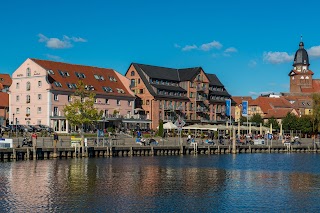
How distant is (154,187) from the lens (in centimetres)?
4209

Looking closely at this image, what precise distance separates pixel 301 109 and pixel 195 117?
164ft

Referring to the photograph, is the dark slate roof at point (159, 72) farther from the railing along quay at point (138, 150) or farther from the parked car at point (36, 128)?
the railing along quay at point (138, 150)

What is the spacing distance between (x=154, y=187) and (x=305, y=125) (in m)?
90.8

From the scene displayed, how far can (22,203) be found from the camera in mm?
34188

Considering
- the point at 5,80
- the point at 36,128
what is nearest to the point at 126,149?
the point at 36,128

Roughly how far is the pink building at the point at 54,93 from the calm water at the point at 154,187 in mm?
38612

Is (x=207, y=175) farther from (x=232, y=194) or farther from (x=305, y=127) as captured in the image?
(x=305, y=127)

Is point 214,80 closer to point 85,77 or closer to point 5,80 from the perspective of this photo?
point 85,77

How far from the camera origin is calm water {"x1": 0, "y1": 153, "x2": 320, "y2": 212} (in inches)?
1339

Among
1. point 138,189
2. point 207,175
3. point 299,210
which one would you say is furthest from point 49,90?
point 299,210

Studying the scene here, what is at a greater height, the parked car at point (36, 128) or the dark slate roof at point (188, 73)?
the dark slate roof at point (188, 73)

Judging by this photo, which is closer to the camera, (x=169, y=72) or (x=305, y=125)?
(x=305, y=125)

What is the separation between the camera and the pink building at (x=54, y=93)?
3907 inches

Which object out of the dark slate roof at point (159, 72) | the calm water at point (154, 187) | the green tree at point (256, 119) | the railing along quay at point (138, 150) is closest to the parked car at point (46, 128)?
the railing along quay at point (138, 150)
